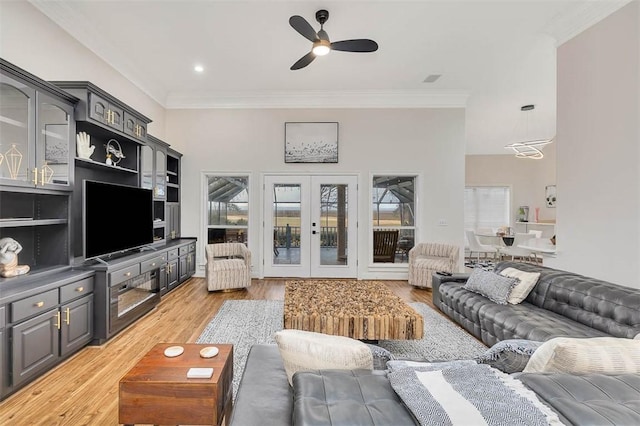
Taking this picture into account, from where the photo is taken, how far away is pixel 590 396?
0.95 m

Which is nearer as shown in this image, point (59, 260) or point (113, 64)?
point (59, 260)

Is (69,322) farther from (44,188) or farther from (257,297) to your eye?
(257,297)

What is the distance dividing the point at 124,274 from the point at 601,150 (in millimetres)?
5269

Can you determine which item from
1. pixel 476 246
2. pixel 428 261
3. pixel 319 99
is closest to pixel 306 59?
pixel 319 99

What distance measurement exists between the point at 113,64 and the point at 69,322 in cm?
349

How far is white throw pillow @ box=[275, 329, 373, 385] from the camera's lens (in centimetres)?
121

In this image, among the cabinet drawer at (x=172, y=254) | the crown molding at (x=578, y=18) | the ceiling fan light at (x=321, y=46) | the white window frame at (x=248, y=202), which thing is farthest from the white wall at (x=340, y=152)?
the ceiling fan light at (x=321, y=46)

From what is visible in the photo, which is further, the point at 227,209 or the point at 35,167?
the point at 227,209

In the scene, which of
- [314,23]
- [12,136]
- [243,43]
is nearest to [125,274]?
[12,136]

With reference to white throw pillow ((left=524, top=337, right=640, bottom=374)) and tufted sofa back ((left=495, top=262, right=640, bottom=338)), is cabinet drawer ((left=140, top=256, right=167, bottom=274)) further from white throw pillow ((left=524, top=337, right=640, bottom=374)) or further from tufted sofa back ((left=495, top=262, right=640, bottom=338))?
tufted sofa back ((left=495, top=262, right=640, bottom=338))

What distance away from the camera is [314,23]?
135 inches

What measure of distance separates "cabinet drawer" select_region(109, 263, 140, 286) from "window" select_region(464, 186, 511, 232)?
8.30 m

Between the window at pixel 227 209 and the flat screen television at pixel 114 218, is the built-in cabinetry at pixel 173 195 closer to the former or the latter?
the window at pixel 227 209

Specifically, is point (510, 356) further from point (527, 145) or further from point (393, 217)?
point (527, 145)
